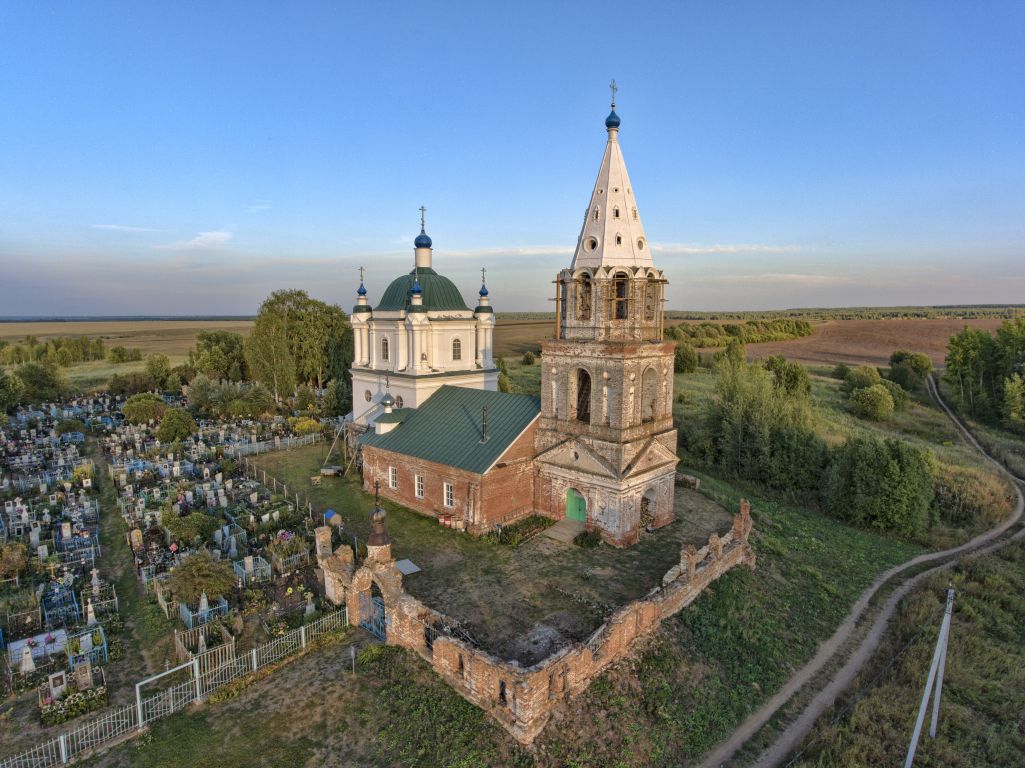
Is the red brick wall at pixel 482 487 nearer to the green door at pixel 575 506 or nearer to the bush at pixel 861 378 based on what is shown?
the green door at pixel 575 506

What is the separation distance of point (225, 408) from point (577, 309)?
34.4 meters

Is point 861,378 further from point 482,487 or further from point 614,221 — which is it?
point 482,487

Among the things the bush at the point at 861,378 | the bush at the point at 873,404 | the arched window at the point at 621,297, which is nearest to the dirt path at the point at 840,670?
the arched window at the point at 621,297

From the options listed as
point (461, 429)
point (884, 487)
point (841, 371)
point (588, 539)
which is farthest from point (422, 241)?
point (841, 371)

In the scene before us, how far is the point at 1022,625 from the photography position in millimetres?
17969

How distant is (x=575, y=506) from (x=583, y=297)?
8.07 meters

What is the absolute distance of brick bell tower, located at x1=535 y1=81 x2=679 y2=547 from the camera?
64.6 feet

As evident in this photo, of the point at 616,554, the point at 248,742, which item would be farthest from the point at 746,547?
the point at 248,742

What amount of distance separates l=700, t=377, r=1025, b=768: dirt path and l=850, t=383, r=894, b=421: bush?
2419 centimetres

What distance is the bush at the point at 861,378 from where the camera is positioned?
57531 mm

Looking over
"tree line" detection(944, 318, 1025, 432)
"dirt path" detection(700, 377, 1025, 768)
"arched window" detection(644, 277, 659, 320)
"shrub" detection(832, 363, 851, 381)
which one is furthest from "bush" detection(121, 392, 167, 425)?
"shrub" detection(832, 363, 851, 381)

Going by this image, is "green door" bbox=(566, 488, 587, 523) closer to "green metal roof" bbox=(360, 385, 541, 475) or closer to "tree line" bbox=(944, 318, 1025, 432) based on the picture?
"green metal roof" bbox=(360, 385, 541, 475)

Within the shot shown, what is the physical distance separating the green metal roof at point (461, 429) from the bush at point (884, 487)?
16356 millimetres

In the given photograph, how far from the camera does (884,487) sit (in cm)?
2556
